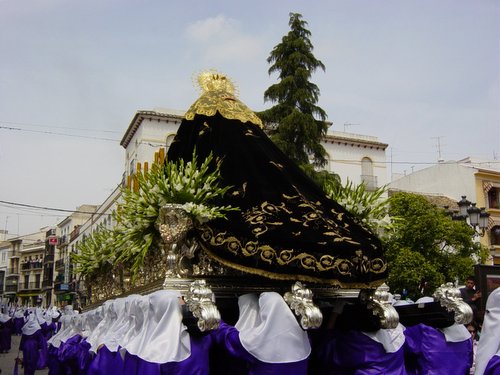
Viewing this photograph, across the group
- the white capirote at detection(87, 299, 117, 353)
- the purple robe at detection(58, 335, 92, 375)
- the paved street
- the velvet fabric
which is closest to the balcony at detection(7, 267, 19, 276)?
the paved street

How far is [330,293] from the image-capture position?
635cm

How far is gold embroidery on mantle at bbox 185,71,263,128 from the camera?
7277 millimetres

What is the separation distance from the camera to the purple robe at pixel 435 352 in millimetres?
5730

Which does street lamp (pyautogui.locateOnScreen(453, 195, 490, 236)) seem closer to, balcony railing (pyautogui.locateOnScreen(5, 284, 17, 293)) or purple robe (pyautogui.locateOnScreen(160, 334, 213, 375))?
purple robe (pyautogui.locateOnScreen(160, 334, 213, 375))

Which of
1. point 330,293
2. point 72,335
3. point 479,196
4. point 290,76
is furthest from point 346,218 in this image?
point 479,196

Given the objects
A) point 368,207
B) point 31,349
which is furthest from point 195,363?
point 31,349

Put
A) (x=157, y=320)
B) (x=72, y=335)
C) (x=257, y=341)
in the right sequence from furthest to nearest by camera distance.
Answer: (x=72, y=335) → (x=157, y=320) → (x=257, y=341)

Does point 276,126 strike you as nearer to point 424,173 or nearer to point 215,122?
point 215,122

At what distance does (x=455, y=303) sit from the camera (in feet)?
18.3

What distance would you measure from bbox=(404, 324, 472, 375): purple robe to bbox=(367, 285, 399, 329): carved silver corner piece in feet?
1.78

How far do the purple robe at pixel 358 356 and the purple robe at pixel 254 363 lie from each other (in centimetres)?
66

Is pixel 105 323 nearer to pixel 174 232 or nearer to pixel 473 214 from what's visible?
pixel 174 232

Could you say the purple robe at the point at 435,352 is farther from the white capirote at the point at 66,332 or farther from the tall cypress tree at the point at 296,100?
the tall cypress tree at the point at 296,100

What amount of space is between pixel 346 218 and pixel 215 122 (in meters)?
2.04
